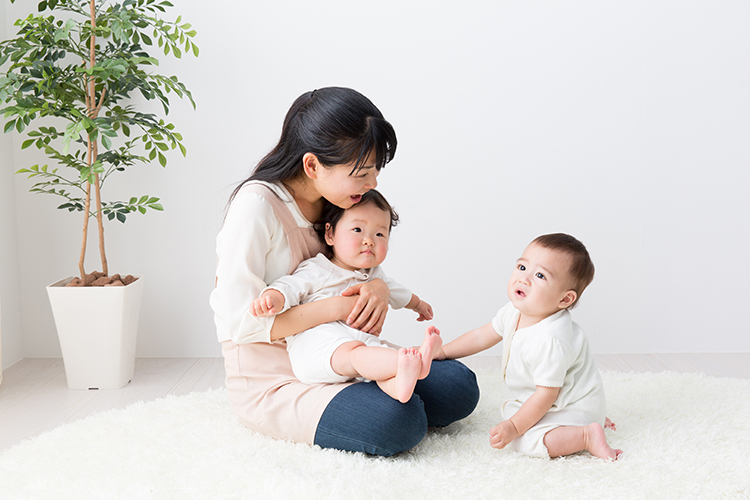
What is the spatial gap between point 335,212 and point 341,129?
0.24 meters

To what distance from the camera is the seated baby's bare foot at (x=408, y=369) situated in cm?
115

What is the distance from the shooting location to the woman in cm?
125

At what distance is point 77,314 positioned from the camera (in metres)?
1.95

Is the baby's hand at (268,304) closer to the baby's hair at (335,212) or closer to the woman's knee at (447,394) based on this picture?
the baby's hair at (335,212)

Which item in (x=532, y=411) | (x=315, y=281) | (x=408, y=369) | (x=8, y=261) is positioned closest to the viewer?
(x=408, y=369)

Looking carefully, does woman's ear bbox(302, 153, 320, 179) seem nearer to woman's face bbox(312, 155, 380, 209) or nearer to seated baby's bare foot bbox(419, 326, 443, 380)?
woman's face bbox(312, 155, 380, 209)

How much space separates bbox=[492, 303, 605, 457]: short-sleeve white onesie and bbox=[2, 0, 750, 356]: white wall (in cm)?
99

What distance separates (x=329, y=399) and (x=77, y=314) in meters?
1.10

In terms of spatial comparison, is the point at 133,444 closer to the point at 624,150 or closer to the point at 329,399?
the point at 329,399

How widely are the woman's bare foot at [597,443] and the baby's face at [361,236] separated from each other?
57 centimetres

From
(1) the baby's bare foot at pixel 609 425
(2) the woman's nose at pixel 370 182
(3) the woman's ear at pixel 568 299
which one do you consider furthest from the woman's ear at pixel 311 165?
(1) the baby's bare foot at pixel 609 425

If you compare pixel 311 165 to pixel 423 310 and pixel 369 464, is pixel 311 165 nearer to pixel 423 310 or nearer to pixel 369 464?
pixel 423 310

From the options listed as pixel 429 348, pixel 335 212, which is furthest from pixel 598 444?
pixel 335 212

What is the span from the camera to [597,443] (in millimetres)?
1260
